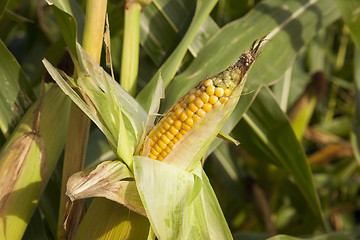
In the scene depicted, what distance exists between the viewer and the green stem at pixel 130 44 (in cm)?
57

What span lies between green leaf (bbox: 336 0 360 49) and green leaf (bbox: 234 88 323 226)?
0.24 metres

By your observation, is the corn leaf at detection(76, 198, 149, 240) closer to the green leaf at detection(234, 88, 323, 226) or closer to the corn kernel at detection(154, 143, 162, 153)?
the corn kernel at detection(154, 143, 162, 153)

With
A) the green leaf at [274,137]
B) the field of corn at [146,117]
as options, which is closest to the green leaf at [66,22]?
the field of corn at [146,117]

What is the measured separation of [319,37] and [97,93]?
1272 mm

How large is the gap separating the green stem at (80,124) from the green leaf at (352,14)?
50 centimetres

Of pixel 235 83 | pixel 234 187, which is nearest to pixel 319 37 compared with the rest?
pixel 234 187

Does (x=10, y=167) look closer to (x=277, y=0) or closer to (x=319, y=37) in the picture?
(x=277, y=0)

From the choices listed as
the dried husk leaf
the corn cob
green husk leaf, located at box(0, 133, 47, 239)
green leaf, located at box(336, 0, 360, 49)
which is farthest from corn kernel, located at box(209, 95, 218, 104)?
green leaf, located at box(336, 0, 360, 49)

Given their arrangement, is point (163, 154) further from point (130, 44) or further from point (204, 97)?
point (130, 44)

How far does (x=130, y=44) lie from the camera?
1.90 feet

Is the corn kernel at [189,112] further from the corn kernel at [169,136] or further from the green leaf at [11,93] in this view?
the green leaf at [11,93]

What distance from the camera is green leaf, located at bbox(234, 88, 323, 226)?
727 millimetres

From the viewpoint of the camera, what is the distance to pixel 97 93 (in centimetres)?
46

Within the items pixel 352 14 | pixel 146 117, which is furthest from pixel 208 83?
pixel 352 14
